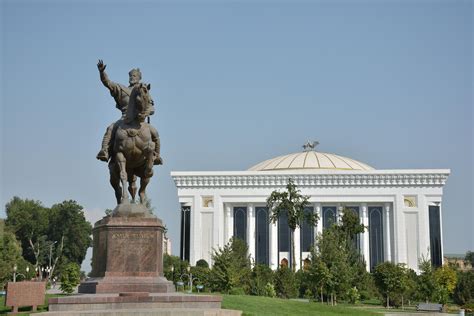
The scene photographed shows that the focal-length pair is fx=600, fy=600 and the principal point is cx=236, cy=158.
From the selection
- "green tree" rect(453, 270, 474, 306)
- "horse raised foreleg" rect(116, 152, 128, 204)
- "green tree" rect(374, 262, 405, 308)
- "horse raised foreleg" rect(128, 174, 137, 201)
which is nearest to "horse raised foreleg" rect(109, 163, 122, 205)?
"horse raised foreleg" rect(116, 152, 128, 204)

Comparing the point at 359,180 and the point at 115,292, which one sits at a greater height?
the point at 359,180

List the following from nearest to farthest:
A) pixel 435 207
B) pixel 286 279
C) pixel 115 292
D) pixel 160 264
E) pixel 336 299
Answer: pixel 115 292 → pixel 160 264 → pixel 336 299 → pixel 286 279 → pixel 435 207

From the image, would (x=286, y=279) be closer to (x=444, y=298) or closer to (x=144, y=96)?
(x=444, y=298)

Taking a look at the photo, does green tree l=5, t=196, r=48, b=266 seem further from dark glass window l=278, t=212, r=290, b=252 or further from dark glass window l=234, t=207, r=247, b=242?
dark glass window l=278, t=212, r=290, b=252

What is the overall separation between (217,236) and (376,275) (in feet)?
121

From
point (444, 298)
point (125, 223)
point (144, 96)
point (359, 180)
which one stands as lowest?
point (444, 298)

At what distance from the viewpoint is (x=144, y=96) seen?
14.6 meters

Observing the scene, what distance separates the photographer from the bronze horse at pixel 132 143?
1475cm

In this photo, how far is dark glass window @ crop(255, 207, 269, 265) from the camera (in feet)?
252

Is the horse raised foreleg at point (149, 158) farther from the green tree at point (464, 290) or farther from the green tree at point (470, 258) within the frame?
the green tree at point (470, 258)

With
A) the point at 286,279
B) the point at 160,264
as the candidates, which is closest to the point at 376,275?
the point at 286,279

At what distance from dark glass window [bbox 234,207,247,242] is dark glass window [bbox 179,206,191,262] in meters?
6.20

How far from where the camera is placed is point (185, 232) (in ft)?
254

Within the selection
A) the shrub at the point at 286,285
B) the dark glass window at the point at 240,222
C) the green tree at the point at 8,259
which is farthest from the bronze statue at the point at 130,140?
the dark glass window at the point at 240,222
